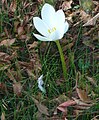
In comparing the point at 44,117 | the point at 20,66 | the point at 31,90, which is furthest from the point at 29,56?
the point at 44,117

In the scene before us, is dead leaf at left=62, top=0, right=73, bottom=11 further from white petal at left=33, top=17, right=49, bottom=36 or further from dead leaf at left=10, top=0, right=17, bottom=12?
white petal at left=33, top=17, right=49, bottom=36

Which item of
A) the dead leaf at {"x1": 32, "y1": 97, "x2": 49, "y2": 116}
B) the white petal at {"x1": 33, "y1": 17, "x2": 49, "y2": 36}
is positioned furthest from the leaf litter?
the white petal at {"x1": 33, "y1": 17, "x2": 49, "y2": 36}

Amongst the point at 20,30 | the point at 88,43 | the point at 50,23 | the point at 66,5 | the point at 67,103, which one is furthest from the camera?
the point at 66,5

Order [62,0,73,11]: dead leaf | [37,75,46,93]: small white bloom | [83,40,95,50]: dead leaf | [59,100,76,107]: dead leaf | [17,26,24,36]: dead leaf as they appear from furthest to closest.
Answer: [62,0,73,11]: dead leaf → [17,26,24,36]: dead leaf → [83,40,95,50]: dead leaf → [37,75,46,93]: small white bloom → [59,100,76,107]: dead leaf

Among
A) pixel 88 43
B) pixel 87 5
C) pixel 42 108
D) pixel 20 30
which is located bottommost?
pixel 42 108

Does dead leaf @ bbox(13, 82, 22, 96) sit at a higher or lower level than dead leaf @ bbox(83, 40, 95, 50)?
lower

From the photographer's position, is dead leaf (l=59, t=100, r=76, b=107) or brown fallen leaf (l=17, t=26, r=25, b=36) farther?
brown fallen leaf (l=17, t=26, r=25, b=36)

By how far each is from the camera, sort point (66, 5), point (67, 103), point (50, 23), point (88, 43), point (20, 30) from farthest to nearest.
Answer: point (66, 5) → point (20, 30) → point (88, 43) → point (50, 23) → point (67, 103)

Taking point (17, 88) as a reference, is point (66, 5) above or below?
above

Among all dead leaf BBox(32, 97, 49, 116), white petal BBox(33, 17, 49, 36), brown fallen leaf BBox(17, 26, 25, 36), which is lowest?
dead leaf BBox(32, 97, 49, 116)

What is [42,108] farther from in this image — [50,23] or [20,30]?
[20,30]

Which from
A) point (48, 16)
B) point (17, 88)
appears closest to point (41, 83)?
point (17, 88)
